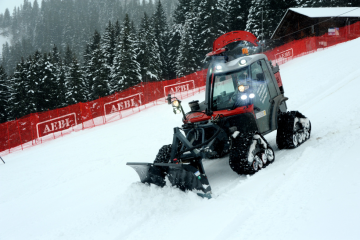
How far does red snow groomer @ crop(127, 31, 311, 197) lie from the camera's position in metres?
4.96

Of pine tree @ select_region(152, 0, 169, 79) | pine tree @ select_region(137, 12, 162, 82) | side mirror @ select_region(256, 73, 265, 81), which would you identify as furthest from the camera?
pine tree @ select_region(152, 0, 169, 79)

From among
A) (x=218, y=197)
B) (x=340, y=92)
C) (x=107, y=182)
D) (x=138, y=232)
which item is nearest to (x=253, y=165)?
(x=218, y=197)

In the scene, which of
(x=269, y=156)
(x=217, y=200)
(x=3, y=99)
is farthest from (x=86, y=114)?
(x=3, y=99)

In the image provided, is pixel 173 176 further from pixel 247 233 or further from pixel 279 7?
pixel 279 7

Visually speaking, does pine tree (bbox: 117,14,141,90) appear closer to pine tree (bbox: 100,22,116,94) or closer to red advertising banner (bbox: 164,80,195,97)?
pine tree (bbox: 100,22,116,94)

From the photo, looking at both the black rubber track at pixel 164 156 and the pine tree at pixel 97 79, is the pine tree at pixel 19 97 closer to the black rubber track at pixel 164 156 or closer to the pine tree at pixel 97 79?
the pine tree at pixel 97 79

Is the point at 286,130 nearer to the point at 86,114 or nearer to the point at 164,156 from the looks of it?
the point at 164,156

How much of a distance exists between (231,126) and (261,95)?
108 centimetres

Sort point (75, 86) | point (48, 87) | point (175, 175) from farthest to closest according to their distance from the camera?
point (48, 87) → point (75, 86) → point (175, 175)

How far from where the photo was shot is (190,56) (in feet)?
151

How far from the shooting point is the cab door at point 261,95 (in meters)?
6.02

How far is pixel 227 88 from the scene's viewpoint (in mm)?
6406

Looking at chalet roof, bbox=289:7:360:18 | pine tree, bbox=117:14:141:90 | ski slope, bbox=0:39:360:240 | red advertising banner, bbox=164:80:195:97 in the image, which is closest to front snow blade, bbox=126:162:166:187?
ski slope, bbox=0:39:360:240

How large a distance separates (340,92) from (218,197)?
28.4ft
